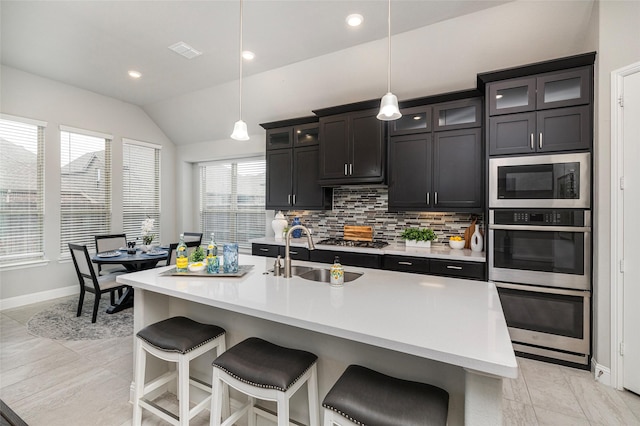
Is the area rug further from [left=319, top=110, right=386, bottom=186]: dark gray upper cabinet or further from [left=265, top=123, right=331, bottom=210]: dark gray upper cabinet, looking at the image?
[left=319, top=110, right=386, bottom=186]: dark gray upper cabinet

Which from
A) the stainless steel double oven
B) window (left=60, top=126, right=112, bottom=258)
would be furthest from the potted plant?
window (left=60, top=126, right=112, bottom=258)

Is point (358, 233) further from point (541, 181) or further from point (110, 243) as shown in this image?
point (110, 243)

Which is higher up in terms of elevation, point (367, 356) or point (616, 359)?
point (367, 356)

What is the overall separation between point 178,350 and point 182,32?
10.3ft

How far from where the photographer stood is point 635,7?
218 cm

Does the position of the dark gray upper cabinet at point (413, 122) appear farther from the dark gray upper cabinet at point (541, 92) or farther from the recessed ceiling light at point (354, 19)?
the recessed ceiling light at point (354, 19)

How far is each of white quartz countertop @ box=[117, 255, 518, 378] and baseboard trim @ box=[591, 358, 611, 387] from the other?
1.50m

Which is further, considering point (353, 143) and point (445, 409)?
point (353, 143)

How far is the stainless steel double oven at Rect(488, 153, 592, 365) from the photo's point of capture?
2.50m

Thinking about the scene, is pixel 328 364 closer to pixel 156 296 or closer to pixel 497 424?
pixel 497 424

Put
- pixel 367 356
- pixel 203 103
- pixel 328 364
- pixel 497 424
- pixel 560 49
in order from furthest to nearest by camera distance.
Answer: pixel 203 103 → pixel 560 49 → pixel 328 364 → pixel 367 356 → pixel 497 424

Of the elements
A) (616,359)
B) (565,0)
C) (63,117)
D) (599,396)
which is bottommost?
(599,396)

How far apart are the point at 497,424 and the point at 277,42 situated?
3.61 m

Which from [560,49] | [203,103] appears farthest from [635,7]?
[203,103]
